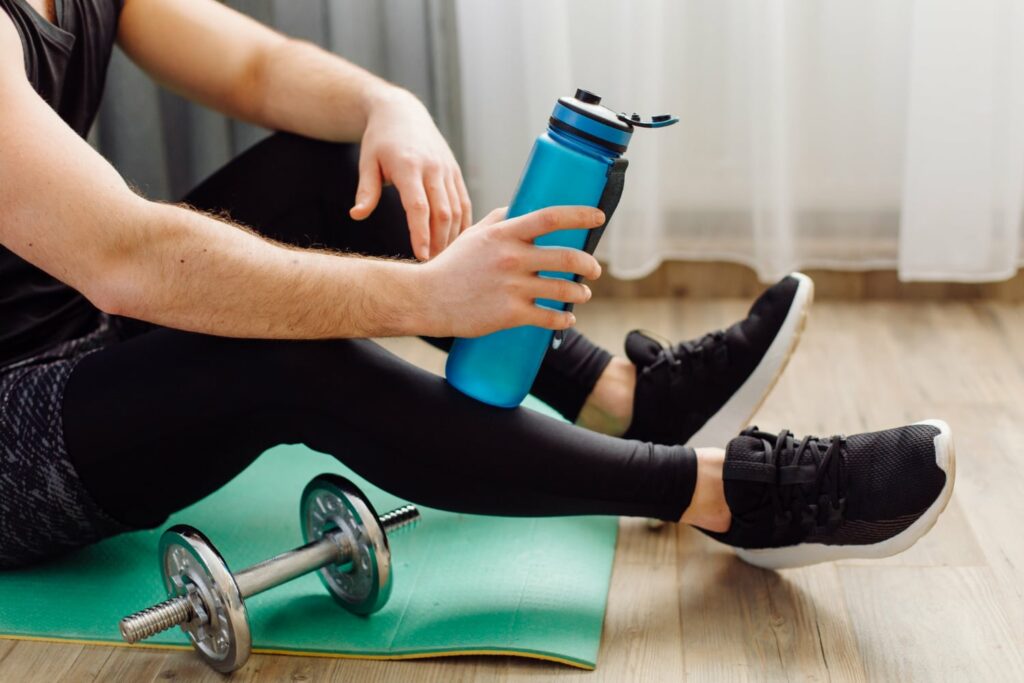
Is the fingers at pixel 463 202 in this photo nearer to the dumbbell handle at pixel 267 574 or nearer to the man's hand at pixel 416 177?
the man's hand at pixel 416 177

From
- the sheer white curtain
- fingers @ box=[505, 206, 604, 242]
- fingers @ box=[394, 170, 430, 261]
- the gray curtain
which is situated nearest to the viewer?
fingers @ box=[505, 206, 604, 242]

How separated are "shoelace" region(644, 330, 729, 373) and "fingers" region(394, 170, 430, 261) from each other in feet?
1.03

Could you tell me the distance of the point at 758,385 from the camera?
4.18 ft

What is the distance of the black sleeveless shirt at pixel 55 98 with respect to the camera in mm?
1097

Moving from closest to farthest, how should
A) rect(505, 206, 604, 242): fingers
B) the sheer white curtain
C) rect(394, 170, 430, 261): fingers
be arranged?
rect(505, 206, 604, 242): fingers < rect(394, 170, 430, 261): fingers < the sheer white curtain

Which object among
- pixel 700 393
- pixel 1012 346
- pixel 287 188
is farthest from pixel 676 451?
pixel 1012 346

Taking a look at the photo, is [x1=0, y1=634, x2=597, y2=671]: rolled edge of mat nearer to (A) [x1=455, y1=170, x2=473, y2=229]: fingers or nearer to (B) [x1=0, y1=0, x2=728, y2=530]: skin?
(B) [x1=0, y1=0, x2=728, y2=530]: skin

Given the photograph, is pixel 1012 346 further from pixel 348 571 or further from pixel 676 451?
pixel 348 571

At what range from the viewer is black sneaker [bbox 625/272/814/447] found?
1.27 meters

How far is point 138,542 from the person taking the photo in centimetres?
127

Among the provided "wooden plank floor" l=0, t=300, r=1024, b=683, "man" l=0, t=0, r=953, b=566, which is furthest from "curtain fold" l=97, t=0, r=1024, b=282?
"man" l=0, t=0, r=953, b=566

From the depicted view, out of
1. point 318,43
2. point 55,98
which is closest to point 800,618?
point 55,98

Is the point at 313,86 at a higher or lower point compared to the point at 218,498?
higher

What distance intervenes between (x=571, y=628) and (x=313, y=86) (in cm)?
65
